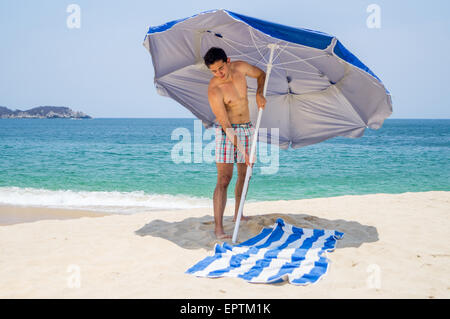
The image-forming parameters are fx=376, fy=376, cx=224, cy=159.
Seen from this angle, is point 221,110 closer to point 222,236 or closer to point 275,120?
point 222,236

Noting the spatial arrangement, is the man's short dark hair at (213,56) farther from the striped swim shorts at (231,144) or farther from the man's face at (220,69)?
the striped swim shorts at (231,144)

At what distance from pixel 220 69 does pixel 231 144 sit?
2.63ft

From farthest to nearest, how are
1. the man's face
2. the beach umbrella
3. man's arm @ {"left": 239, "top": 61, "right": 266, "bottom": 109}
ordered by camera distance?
1. man's arm @ {"left": 239, "top": 61, "right": 266, "bottom": 109}
2. the man's face
3. the beach umbrella

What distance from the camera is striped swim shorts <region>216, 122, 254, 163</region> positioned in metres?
4.06

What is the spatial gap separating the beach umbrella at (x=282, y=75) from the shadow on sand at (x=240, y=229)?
469 millimetres

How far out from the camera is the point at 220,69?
150 inches

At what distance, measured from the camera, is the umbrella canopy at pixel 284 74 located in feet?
12.0

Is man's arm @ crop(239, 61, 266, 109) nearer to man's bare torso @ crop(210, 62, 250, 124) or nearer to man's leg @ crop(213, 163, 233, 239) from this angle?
man's bare torso @ crop(210, 62, 250, 124)

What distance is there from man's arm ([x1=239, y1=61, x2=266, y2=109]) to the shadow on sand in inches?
58.5

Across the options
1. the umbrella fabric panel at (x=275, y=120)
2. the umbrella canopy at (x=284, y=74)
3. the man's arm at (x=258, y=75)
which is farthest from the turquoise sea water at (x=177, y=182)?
the man's arm at (x=258, y=75)

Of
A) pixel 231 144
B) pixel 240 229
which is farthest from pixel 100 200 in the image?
pixel 231 144

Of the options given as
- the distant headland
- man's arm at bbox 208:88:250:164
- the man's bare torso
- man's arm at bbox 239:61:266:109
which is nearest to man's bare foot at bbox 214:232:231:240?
man's arm at bbox 208:88:250:164
